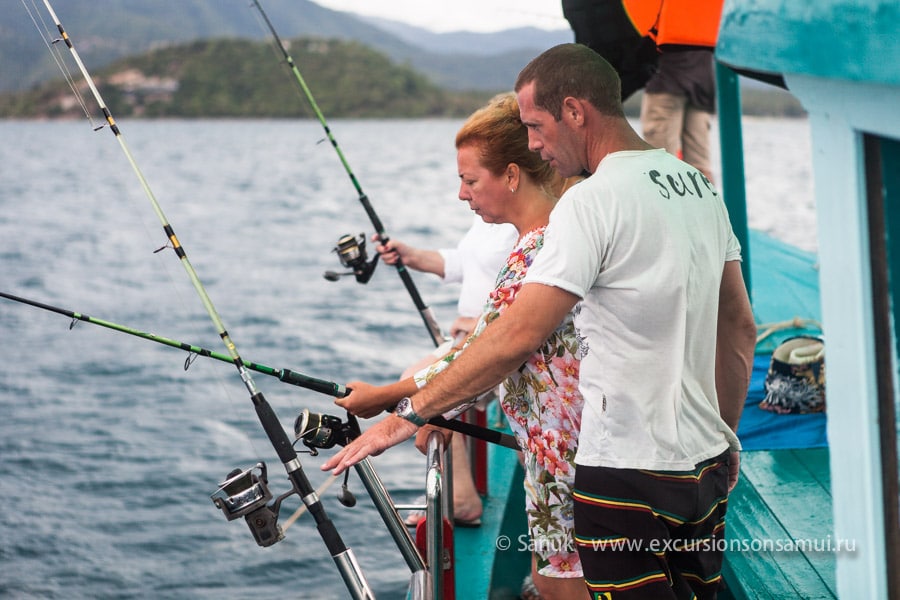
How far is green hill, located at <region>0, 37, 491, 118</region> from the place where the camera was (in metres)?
69.4

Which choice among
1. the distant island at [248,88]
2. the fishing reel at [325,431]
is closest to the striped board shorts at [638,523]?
the fishing reel at [325,431]

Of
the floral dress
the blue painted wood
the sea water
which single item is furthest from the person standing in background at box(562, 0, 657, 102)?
the blue painted wood

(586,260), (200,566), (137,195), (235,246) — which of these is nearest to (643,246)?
(586,260)

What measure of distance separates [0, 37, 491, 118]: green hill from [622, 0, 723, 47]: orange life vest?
63.7 meters

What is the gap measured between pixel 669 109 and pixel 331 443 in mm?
3812

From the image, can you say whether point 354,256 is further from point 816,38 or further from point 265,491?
point 816,38

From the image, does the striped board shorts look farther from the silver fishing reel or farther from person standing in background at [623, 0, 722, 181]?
person standing in background at [623, 0, 722, 181]

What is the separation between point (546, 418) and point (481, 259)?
1.56 meters

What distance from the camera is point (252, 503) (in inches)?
90.8

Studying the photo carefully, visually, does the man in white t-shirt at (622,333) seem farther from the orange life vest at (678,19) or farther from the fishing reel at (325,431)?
the orange life vest at (678,19)

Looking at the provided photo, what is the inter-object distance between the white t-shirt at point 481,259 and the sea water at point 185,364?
111 cm

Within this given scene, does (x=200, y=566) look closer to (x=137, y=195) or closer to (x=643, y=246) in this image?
(x=643, y=246)

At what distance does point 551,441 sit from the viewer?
2.08m

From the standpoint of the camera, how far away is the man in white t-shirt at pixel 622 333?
1782 mm
